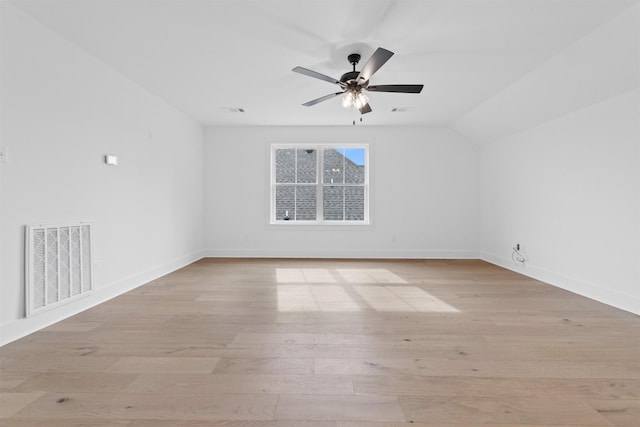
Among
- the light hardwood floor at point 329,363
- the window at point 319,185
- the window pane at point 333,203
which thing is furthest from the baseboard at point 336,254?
the light hardwood floor at point 329,363

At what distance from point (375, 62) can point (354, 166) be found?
3.27 metres

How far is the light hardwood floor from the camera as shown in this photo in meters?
1.31

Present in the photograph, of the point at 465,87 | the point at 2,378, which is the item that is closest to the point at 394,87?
the point at 465,87

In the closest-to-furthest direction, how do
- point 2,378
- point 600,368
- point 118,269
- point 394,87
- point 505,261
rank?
point 2,378 < point 600,368 < point 394,87 < point 118,269 < point 505,261

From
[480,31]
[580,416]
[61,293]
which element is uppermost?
[480,31]

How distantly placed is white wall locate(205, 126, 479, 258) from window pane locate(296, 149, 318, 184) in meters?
0.28

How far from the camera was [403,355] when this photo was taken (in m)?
1.82

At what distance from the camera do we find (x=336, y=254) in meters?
5.40

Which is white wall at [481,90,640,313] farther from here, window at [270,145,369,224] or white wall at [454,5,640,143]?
window at [270,145,369,224]

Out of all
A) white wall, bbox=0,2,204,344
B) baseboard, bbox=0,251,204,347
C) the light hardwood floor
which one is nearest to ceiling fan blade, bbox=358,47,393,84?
the light hardwood floor

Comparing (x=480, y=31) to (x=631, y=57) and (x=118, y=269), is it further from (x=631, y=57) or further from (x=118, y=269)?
(x=118, y=269)

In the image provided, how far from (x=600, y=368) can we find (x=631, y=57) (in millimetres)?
2492

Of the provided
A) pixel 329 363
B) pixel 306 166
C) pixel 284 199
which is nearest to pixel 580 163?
pixel 329 363

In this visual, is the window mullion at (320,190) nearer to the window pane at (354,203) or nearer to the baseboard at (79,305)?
the window pane at (354,203)
